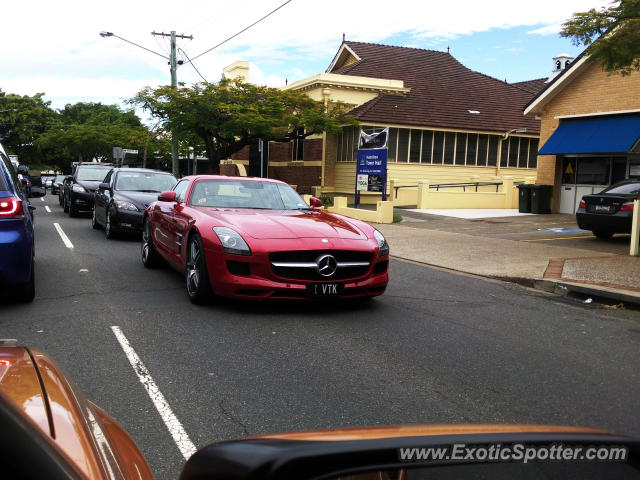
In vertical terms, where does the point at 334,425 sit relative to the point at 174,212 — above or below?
below

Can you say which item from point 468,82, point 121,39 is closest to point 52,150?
point 121,39

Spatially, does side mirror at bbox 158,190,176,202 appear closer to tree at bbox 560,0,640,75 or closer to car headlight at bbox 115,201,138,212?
car headlight at bbox 115,201,138,212

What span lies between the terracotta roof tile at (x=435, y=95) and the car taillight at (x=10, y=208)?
77.1 ft

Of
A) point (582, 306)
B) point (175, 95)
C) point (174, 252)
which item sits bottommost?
point (582, 306)

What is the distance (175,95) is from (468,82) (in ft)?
52.0

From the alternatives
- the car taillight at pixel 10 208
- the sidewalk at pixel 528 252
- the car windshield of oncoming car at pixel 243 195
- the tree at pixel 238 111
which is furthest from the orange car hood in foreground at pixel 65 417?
the tree at pixel 238 111

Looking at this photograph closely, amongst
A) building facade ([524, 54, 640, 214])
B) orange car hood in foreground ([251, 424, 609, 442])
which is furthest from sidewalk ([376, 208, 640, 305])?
orange car hood in foreground ([251, 424, 609, 442])

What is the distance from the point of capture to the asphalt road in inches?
167

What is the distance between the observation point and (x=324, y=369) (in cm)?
520

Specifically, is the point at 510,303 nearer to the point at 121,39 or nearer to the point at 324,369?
the point at 324,369

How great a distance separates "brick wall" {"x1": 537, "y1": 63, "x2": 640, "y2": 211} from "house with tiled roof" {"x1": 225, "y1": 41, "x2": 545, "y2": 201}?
7625mm

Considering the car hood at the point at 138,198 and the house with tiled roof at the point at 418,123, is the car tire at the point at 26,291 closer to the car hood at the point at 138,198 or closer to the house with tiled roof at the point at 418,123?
the car hood at the point at 138,198

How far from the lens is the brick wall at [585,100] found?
2056 cm

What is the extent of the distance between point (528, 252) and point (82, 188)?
13.7 meters
